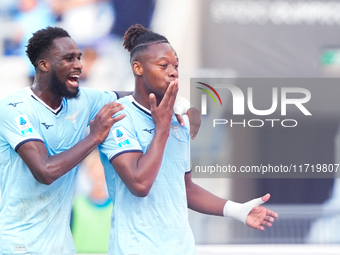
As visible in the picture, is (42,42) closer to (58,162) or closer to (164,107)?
(58,162)

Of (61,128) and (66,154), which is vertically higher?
(61,128)

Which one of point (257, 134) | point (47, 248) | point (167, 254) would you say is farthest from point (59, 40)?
point (257, 134)

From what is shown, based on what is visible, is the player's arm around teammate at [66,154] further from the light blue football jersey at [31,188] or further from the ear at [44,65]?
the ear at [44,65]

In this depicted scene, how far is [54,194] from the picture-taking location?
2.33 m

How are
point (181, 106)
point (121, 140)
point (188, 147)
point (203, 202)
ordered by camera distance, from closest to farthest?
point (121, 140) → point (188, 147) → point (203, 202) → point (181, 106)

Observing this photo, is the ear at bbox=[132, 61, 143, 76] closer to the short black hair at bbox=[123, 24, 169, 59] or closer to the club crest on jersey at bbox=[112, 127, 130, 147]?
the short black hair at bbox=[123, 24, 169, 59]

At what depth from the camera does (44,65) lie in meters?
2.47

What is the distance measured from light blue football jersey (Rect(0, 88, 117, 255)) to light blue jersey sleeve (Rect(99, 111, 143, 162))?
1.03 ft

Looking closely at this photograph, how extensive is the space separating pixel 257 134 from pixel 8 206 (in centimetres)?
172

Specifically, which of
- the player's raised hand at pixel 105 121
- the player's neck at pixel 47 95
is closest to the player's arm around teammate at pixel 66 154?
the player's raised hand at pixel 105 121

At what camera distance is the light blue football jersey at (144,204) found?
210 centimetres

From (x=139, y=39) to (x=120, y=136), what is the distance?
0.52 m

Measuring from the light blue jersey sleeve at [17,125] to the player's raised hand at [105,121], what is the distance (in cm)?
28

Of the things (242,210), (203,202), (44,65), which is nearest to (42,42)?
(44,65)
